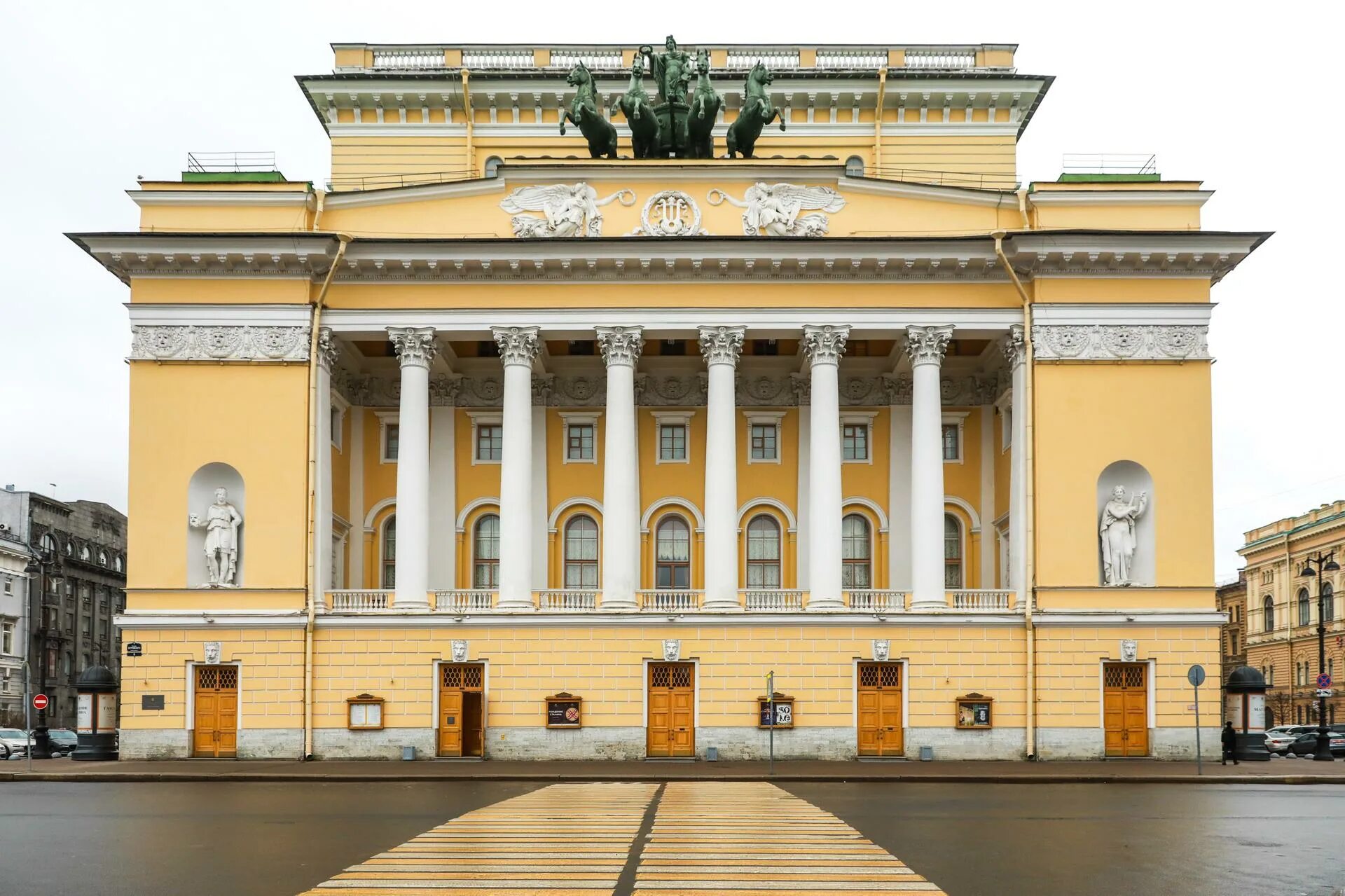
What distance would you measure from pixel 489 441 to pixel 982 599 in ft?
45.7

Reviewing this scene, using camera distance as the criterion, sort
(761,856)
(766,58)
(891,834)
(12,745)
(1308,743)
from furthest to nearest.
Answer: (1308,743) → (12,745) → (766,58) → (891,834) → (761,856)

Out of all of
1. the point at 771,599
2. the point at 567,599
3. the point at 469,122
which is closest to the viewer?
the point at 771,599

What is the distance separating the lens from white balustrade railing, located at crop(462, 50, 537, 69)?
47.2m

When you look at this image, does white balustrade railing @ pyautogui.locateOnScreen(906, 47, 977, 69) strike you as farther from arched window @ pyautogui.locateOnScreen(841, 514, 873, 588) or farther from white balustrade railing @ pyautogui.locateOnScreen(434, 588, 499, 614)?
white balustrade railing @ pyautogui.locateOnScreen(434, 588, 499, 614)

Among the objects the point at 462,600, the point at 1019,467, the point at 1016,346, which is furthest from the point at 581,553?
the point at 1016,346

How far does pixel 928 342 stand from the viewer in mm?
37500

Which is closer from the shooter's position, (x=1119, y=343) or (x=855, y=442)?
(x=1119, y=343)

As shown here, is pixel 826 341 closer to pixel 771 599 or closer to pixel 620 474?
pixel 620 474

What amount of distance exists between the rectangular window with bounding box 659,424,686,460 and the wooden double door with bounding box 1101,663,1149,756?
12624 mm

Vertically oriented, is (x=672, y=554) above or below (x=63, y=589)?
above

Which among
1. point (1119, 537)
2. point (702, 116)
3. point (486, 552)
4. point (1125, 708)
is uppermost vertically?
point (702, 116)

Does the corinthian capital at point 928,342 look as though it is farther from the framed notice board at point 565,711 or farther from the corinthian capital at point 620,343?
the framed notice board at point 565,711

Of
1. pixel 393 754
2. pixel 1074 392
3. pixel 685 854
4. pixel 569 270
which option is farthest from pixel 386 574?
pixel 685 854

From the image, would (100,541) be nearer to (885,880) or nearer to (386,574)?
(386,574)
